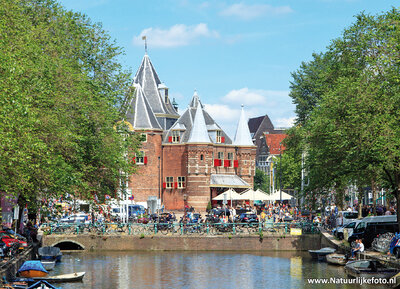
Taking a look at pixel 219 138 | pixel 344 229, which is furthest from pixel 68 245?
pixel 219 138

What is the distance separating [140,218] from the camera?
65812 millimetres

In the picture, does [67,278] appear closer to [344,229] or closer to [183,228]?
[183,228]

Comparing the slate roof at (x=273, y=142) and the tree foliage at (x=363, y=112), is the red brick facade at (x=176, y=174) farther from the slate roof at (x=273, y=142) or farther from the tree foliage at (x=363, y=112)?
the slate roof at (x=273, y=142)

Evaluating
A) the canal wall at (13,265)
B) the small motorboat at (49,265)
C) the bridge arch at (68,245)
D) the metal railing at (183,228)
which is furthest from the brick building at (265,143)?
the canal wall at (13,265)

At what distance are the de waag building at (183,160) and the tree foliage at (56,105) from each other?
4392 cm

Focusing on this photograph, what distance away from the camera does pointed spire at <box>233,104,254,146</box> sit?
4085 inches

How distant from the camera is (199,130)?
96875mm

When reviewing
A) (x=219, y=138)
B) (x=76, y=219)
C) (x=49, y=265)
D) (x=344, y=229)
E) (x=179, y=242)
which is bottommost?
(x=49, y=265)

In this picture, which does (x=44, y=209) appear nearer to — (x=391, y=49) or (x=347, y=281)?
(x=347, y=281)

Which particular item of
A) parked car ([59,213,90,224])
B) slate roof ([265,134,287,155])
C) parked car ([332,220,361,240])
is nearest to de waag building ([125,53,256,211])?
parked car ([59,213,90,224])

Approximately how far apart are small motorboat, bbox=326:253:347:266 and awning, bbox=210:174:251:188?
51.9m

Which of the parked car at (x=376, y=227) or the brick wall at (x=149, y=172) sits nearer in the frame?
the parked car at (x=376, y=227)

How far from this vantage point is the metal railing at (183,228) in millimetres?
56969

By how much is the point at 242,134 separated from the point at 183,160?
12.0 meters
